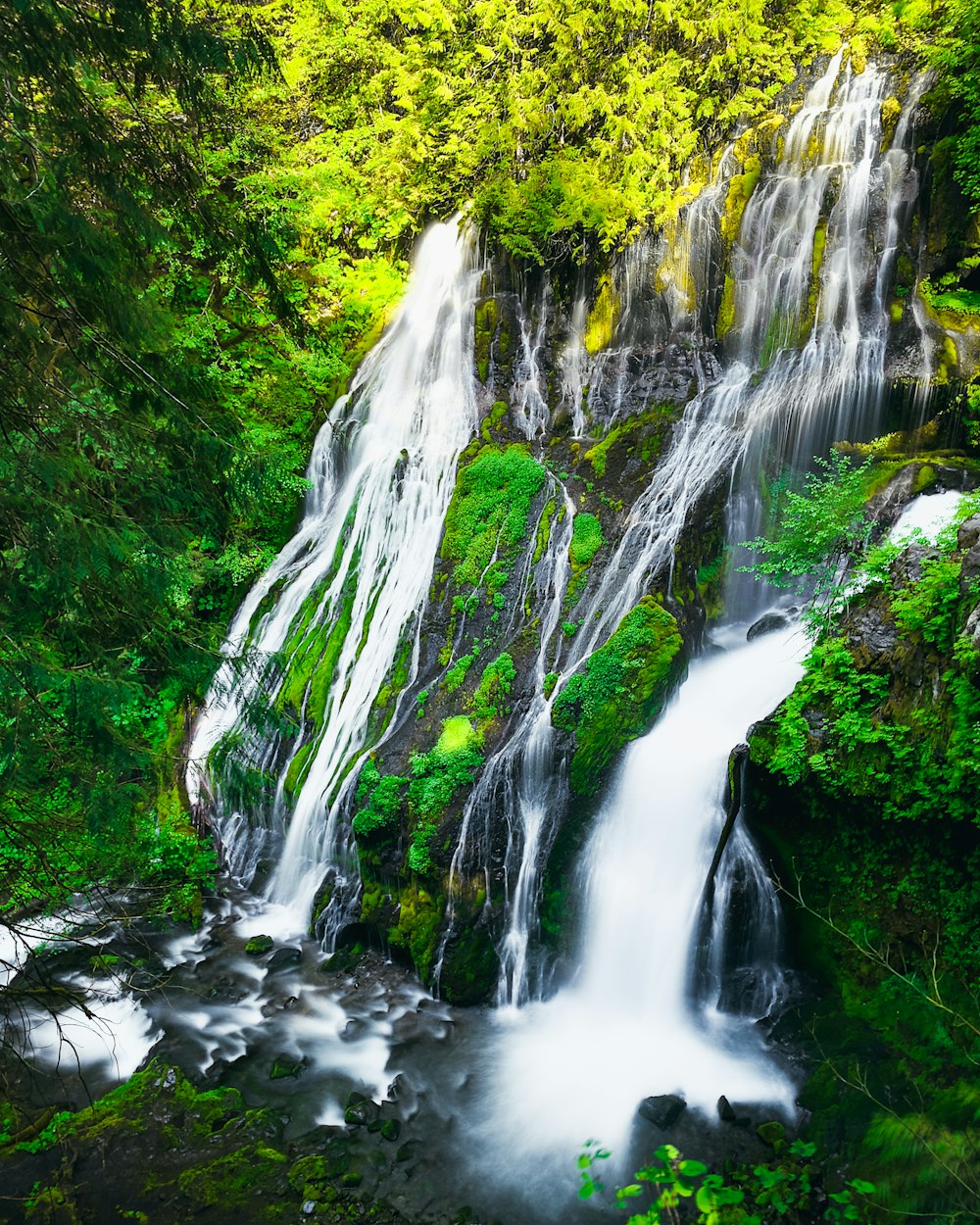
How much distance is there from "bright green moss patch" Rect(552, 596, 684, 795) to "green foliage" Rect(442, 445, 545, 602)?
2090mm

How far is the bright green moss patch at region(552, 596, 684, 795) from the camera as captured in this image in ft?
23.6

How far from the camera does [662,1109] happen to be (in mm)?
5340

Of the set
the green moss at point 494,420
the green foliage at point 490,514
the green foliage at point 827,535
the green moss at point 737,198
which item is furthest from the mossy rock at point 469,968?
the green moss at point 737,198

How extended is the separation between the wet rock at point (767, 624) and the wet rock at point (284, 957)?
6.23 meters

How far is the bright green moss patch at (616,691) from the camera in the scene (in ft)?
23.6

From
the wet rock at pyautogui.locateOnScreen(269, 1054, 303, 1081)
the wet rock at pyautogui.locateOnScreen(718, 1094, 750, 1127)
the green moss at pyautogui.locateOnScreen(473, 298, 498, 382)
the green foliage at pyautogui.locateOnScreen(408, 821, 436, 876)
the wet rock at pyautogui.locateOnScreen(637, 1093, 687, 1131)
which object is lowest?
the wet rock at pyautogui.locateOnScreen(269, 1054, 303, 1081)

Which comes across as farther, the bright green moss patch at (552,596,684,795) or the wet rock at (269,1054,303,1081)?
the bright green moss patch at (552,596,684,795)

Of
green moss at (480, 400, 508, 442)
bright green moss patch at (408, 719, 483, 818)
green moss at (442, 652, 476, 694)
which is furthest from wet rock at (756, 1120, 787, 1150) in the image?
green moss at (480, 400, 508, 442)

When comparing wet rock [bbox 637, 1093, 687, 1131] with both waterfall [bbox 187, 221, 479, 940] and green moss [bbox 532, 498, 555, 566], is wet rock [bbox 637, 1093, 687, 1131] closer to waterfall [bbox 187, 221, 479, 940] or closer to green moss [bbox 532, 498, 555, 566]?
waterfall [bbox 187, 221, 479, 940]

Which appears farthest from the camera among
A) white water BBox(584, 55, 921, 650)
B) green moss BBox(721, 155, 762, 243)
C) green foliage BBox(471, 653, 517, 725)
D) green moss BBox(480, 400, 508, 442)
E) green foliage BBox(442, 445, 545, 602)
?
green moss BBox(480, 400, 508, 442)

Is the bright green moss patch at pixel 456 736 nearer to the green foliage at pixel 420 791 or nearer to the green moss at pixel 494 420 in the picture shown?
the green foliage at pixel 420 791

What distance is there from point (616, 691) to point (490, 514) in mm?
3565

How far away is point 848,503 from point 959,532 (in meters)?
1.84

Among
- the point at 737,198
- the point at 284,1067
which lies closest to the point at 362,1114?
the point at 284,1067
